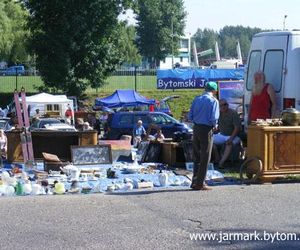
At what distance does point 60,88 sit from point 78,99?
3.91 ft

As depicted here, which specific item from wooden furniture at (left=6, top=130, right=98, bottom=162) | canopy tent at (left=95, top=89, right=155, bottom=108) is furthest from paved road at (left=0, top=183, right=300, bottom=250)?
canopy tent at (left=95, top=89, right=155, bottom=108)

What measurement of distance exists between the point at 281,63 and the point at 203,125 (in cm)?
333

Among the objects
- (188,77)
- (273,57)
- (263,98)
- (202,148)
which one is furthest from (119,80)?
(202,148)

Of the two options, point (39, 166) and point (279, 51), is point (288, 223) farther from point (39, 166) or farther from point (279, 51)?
point (39, 166)

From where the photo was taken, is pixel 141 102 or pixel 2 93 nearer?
pixel 141 102

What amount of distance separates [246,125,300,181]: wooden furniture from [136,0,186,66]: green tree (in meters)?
82.9

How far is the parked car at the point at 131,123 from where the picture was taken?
24.3 metres

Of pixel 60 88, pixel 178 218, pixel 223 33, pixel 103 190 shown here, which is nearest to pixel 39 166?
pixel 103 190

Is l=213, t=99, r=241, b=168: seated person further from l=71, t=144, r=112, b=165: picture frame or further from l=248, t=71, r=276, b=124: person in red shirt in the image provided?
l=71, t=144, r=112, b=165: picture frame

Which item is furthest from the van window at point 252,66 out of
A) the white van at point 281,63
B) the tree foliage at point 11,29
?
the tree foliage at point 11,29

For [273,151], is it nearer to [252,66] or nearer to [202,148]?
[202,148]

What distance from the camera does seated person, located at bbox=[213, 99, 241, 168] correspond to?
44.1 ft

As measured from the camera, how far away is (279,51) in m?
12.9

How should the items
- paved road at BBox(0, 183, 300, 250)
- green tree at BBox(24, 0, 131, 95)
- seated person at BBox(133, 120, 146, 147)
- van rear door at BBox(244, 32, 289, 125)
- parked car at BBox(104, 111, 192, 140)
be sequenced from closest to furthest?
1. paved road at BBox(0, 183, 300, 250)
2. van rear door at BBox(244, 32, 289, 125)
3. seated person at BBox(133, 120, 146, 147)
4. parked car at BBox(104, 111, 192, 140)
5. green tree at BBox(24, 0, 131, 95)
